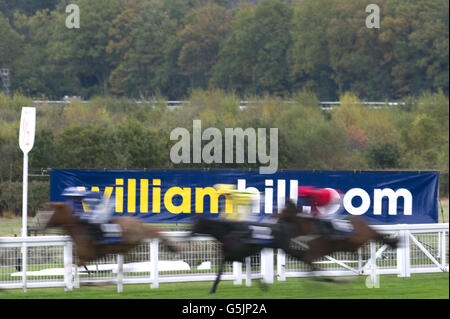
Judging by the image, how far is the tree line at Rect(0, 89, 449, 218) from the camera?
21094 mm

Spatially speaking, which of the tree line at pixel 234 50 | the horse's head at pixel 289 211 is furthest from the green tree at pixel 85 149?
the horse's head at pixel 289 211

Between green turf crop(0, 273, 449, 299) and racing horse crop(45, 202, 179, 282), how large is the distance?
3.59 m

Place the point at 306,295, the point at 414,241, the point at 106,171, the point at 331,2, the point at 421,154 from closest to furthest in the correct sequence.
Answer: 1. the point at 306,295
2. the point at 414,241
3. the point at 106,171
4. the point at 421,154
5. the point at 331,2

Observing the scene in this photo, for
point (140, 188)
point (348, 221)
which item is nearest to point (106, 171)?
point (140, 188)

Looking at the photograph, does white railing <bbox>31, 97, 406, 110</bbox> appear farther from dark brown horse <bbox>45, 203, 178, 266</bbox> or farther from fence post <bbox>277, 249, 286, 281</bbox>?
dark brown horse <bbox>45, 203, 178, 266</bbox>

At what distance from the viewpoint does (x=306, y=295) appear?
326 inches

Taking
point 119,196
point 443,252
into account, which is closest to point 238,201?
point 443,252

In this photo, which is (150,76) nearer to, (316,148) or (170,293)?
(316,148)

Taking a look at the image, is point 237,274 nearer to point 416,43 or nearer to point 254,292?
point 254,292

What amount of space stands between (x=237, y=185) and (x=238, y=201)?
731 cm

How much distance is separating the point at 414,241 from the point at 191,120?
17.9 meters

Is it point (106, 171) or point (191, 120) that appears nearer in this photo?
point (106, 171)

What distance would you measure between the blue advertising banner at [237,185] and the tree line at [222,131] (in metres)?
7.70

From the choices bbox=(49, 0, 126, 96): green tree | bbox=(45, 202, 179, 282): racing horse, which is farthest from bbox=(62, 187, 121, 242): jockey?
bbox=(49, 0, 126, 96): green tree
